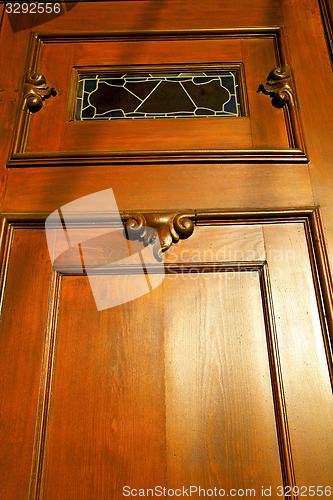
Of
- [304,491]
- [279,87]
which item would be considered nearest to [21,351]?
[304,491]

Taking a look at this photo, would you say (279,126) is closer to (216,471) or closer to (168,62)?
(168,62)

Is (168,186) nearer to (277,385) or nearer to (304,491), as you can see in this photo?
(277,385)

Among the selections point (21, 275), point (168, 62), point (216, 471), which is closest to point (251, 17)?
point (168, 62)

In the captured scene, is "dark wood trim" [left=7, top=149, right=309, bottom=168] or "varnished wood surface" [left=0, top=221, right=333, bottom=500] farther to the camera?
"dark wood trim" [left=7, top=149, right=309, bottom=168]

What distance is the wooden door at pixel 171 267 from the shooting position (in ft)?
2.82

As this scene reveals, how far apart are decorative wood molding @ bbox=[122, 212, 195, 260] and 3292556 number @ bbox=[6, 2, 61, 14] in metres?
0.79

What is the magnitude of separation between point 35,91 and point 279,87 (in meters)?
0.71

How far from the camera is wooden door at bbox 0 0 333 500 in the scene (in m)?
0.86

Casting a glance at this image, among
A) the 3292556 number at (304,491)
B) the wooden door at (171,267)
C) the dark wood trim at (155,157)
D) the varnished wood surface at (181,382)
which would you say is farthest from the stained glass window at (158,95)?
the 3292556 number at (304,491)

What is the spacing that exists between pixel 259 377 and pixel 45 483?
1.66 ft

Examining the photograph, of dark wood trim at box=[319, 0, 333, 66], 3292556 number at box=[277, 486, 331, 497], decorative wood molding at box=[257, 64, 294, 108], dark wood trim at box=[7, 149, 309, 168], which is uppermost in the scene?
dark wood trim at box=[319, 0, 333, 66]

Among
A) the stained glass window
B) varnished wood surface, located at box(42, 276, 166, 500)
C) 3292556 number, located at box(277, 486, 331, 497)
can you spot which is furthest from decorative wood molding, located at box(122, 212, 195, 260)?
3292556 number, located at box(277, 486, 331, 497)

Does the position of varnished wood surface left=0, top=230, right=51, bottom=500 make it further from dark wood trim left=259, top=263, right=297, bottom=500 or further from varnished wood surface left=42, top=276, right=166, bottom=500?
dark wood trim left=259, top=263, right=297, bottom=500

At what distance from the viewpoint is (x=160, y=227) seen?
102cm
